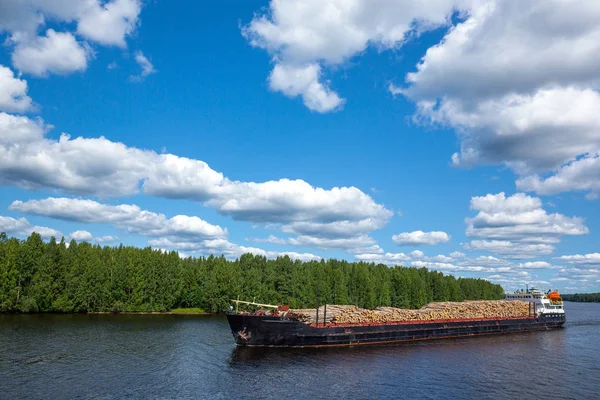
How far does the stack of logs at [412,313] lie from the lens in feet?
250

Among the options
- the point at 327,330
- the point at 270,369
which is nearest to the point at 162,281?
the point at 327,330

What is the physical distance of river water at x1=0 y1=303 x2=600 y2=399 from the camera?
146 ft

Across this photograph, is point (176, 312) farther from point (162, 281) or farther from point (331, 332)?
point (331, 332)

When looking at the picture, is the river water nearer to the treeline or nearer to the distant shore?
the treeline

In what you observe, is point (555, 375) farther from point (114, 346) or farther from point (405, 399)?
point (114, 346)

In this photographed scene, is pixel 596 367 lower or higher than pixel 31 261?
lower

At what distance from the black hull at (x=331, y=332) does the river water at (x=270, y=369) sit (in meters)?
2.44

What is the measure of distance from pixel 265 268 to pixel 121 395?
121 meters

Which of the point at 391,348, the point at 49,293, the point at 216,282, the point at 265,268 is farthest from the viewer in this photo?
the point at 265,268

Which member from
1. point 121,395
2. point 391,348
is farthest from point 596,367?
point 121,395

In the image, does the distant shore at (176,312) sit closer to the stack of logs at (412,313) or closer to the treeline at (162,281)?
the treeline at (162,281)

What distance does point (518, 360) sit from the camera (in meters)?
65.8

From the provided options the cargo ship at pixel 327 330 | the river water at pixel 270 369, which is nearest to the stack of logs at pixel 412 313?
the cargo ship at pixel 327 330

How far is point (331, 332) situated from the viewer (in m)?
71.2
